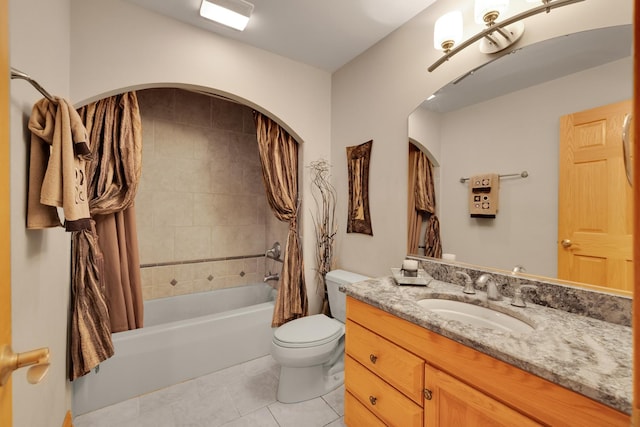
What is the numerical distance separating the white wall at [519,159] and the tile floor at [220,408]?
1349mm

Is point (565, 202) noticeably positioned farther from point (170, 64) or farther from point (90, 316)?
point (90, 316)

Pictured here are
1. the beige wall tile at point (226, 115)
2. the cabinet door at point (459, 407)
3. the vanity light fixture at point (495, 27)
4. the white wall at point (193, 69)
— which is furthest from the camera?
the beige wall tile at point (226, 115)

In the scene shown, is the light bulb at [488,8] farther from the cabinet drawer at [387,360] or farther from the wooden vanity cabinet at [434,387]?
the cabinet drawer at [387,360]

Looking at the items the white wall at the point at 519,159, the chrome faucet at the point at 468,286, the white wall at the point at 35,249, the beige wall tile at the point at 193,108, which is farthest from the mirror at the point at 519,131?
the beige wall tile at the point at 193,108

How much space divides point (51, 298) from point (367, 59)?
98.6 inches

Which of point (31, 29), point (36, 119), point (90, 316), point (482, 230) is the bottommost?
point (90, 316)

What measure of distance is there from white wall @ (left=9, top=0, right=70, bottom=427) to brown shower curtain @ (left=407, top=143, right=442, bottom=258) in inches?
74.0

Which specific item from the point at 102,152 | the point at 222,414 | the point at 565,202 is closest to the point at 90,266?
the point at 102,152

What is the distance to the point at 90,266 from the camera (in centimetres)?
163

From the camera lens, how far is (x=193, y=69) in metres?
1.89

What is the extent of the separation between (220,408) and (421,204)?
189 centimetres

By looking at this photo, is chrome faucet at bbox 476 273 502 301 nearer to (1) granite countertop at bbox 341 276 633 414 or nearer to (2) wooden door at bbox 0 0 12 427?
(1) granite countertop at bbox 341 276 633 414

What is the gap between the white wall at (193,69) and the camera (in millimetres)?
1589

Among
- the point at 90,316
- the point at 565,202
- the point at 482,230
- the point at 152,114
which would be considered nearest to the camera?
the point at 565,202
